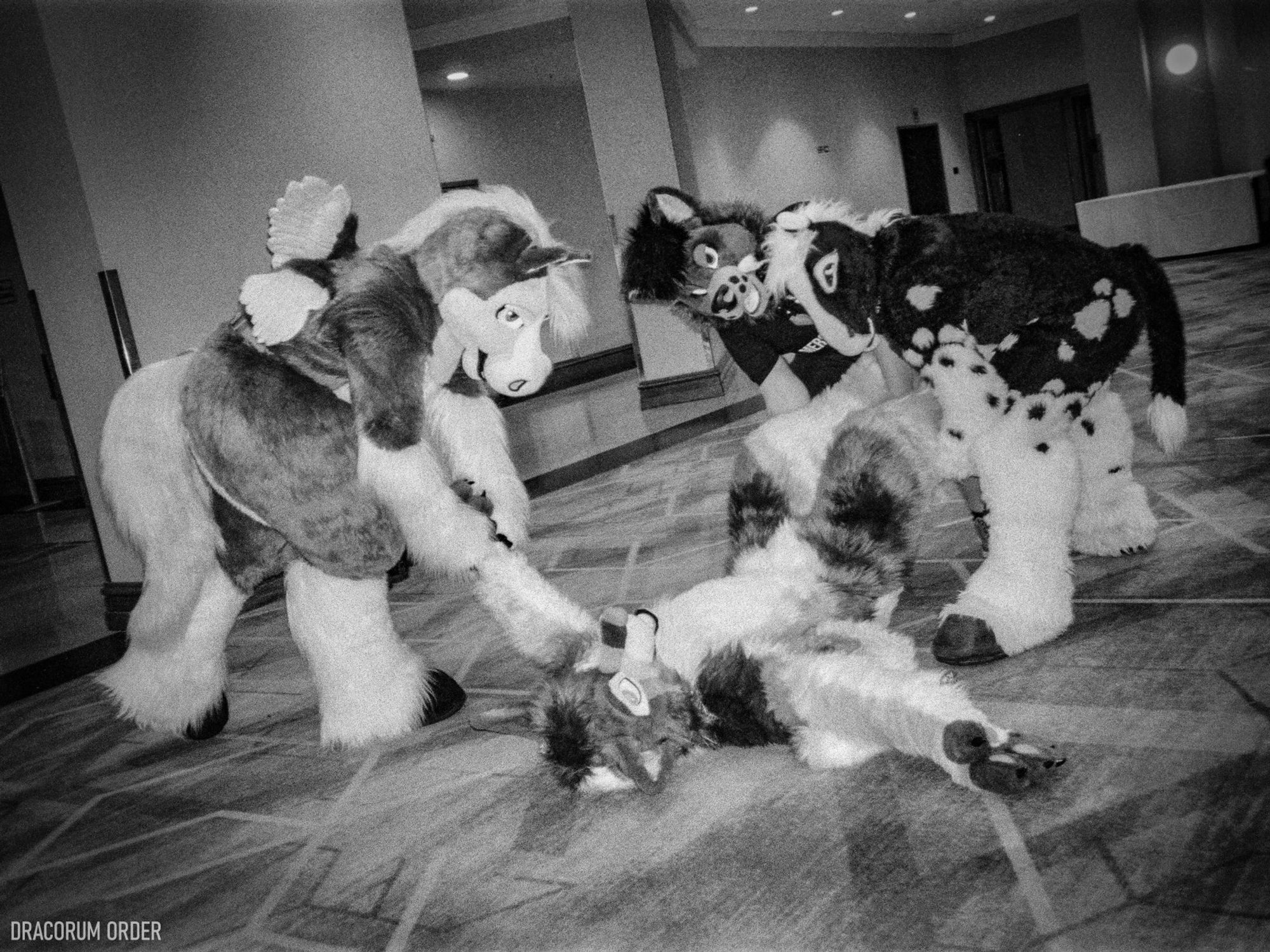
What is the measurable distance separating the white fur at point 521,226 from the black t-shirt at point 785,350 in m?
0.33

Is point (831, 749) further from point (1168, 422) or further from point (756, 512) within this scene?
point (1168, 422)

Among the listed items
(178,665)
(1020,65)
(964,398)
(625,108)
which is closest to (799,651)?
(964,398)

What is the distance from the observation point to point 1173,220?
8742 millimetres

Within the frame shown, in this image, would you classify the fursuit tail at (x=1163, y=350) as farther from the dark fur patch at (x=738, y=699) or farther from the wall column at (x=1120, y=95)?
the wall column at (x=1120, y=95)

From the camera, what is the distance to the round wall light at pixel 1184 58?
1181 mm

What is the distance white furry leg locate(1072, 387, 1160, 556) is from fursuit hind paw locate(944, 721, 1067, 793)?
0.85m

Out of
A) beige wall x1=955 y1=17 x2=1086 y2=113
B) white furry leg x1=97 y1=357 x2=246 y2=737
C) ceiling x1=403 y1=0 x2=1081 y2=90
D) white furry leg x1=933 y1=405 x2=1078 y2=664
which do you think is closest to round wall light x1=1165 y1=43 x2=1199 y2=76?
white furry leg x1=933 y1=405 x2=1078 y2=664

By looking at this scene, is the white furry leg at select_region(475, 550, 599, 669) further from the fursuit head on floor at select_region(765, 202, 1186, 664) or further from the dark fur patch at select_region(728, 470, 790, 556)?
Result: the fursuit head on floor at select_region(765, 202, 1186, 664)

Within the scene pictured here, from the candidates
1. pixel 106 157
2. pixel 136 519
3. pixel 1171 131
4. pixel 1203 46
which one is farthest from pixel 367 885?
pixel 1171 131

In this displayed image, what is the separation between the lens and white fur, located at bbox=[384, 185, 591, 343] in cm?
190

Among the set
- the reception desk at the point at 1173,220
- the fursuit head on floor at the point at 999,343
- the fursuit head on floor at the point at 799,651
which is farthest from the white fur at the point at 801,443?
the reception desk at the point at 1173,220

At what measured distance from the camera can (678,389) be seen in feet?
21.0

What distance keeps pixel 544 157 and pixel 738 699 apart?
9221 mm

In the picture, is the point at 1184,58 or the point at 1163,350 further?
the point at 1163,350
